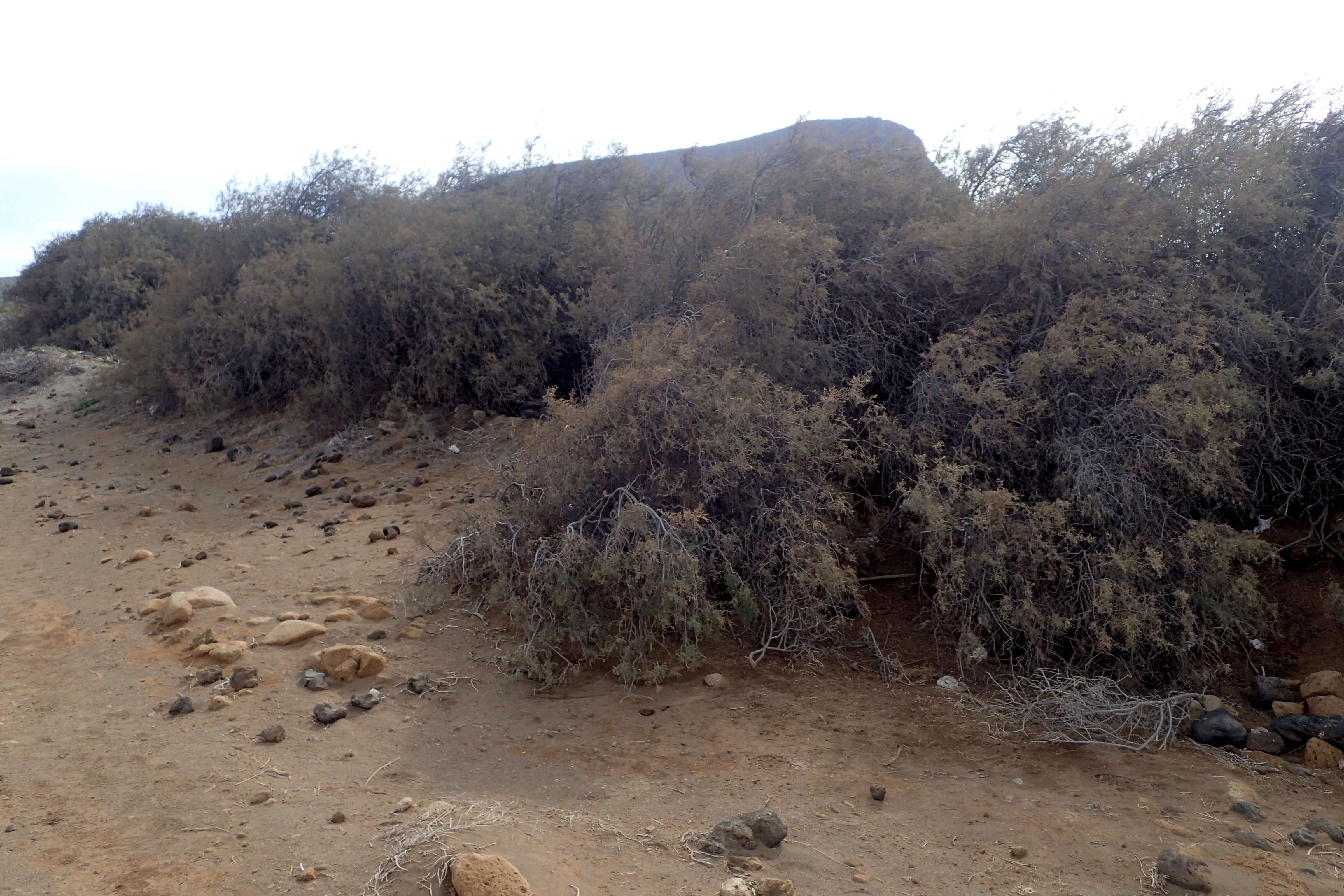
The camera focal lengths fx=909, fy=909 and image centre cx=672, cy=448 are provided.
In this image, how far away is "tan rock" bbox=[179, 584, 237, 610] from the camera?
17.5 ft

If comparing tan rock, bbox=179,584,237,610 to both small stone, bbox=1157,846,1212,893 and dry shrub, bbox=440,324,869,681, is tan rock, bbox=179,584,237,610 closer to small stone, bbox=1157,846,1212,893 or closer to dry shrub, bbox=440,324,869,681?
dry shrub, bbox=440,324,869,681

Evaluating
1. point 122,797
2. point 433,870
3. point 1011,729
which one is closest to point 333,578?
point 122,797

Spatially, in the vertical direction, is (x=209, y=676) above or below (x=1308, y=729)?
above

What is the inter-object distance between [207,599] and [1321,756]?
5721 mm

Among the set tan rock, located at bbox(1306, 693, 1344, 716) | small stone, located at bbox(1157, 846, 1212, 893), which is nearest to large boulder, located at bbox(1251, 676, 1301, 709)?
tan rock, located at bbox(1306, 693, 1344, 716)

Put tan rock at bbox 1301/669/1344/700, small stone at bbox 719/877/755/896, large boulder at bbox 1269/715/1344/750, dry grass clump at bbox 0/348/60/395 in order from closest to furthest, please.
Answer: small stone at bbox 719/877/755/896, large boulder at bbox 1269/715/1344/750, tan rock at bbox 1301/669/1344/700, dry grass clump at bbox 0/348/60/395

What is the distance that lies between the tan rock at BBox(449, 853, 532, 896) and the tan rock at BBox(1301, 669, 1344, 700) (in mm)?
3754

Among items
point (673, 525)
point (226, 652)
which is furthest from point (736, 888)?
point (226, 652)

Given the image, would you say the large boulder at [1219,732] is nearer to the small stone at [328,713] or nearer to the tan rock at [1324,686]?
the tan rock at [1324,686]

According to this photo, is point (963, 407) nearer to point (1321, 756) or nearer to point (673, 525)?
point (673, 525)

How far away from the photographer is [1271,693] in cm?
433

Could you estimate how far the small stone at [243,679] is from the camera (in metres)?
4.37

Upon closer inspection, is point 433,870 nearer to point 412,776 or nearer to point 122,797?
point 412,776

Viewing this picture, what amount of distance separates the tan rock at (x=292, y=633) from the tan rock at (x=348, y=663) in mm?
264
